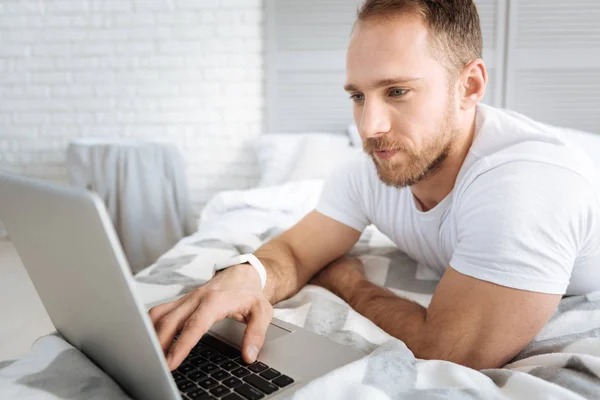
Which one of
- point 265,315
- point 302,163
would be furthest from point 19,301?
point 265,315

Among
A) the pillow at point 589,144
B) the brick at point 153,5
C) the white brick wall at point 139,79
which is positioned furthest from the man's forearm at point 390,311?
the brick at point 153,5

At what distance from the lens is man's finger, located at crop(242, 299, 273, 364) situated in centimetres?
65

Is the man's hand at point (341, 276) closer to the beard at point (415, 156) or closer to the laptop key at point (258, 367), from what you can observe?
the beard at point (415, 156)

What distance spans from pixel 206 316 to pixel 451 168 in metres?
0.57

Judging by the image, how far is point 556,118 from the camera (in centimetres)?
268

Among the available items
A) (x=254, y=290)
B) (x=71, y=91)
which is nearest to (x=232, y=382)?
(x=254, y=290)

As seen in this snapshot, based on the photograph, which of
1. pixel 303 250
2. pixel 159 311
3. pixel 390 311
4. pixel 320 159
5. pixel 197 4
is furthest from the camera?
pixel 197 4

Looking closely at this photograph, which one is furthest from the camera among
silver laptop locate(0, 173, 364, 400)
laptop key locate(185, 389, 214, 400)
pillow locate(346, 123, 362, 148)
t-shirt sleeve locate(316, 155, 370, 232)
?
pillow locate(346, 123, 362, 148)

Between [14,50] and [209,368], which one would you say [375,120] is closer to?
[209,368]

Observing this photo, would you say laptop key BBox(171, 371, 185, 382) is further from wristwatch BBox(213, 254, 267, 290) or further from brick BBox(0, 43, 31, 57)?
brick BBox(0, 43, 31, 57)

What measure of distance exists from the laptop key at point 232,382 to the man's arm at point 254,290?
0.16ft

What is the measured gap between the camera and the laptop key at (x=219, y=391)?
56 centimetres

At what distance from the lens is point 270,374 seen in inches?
24.0

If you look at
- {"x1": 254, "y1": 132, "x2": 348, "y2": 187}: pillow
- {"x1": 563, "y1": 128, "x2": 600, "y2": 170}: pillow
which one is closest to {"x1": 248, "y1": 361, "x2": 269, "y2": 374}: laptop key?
{"x1": 563, "y1": 128, "x2": 600, "y2": 170}: pillow
